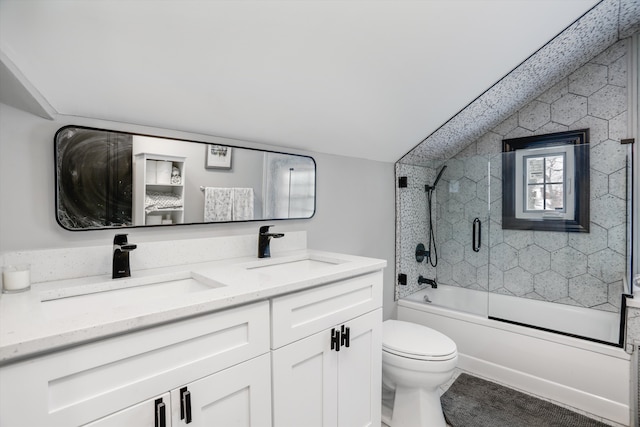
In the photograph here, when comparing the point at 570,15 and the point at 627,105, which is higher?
the point at 570,15

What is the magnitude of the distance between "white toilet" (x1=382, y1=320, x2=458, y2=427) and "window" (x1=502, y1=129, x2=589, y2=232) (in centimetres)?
156

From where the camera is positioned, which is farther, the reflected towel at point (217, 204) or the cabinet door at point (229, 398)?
the reflected towel at point (217, 204)

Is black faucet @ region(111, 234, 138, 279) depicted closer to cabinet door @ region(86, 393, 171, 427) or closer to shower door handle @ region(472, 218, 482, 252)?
cabinet door @ region(86, 393, 171, 427)

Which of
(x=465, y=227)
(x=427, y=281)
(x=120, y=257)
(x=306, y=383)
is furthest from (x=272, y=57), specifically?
(x=427, y=281)

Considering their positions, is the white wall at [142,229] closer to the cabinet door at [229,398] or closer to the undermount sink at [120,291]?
the undermount sink at [120,291]

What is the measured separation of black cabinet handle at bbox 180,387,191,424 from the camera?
858 mm

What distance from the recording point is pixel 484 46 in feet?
5.61

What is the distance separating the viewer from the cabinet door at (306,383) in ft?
3.64

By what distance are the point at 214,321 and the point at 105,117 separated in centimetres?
96

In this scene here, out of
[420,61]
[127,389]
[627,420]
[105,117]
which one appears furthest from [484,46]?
[627,420]

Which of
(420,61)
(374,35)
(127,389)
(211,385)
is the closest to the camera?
(127,389)

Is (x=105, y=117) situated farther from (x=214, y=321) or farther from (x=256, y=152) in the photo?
(x=214, y=321)

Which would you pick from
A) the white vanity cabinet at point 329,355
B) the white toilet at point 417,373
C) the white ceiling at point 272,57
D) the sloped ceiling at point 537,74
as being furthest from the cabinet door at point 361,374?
the sloped ceiling at point 537,74

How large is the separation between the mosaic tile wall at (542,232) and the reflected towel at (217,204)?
1.62 meters
